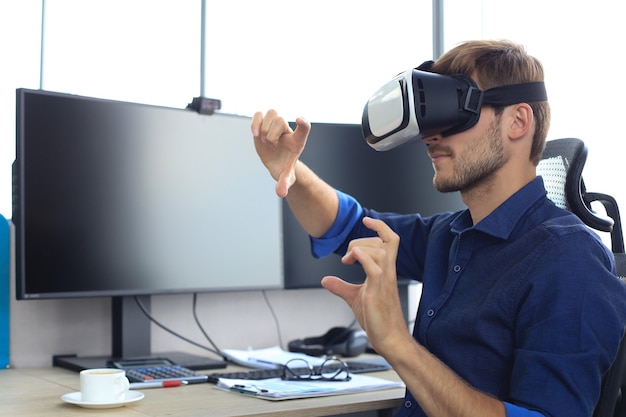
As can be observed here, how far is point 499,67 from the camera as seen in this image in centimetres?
130

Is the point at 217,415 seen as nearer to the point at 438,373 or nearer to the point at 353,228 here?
the point at 438,373

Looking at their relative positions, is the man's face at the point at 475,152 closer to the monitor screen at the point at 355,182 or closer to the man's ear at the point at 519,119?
the man's ear at the point at 519,119

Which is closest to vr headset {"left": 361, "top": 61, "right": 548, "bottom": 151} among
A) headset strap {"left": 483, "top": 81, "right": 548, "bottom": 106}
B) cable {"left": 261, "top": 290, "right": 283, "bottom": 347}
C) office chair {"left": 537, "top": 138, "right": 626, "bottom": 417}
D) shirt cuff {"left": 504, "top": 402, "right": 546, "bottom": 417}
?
headset strap {"left": 483, "top": 81, "right": 548, "bottom": 106}

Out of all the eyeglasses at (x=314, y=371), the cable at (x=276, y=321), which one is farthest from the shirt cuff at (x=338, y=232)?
the cable at (x=276, y=321)

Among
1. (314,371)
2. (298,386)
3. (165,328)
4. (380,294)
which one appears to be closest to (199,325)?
(165,328)

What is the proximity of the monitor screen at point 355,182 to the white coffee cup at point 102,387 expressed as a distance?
0.72 m

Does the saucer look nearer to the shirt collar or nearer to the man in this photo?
the man

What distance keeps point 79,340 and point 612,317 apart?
1.16m

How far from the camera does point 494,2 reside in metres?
3.02

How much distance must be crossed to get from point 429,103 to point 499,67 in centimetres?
17

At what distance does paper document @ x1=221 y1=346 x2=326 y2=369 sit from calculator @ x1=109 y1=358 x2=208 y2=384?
0.50ft

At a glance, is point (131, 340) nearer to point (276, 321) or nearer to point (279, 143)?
point (276, 321)

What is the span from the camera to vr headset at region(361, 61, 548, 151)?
1211 millimetres

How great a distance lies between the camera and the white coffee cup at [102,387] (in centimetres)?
120
